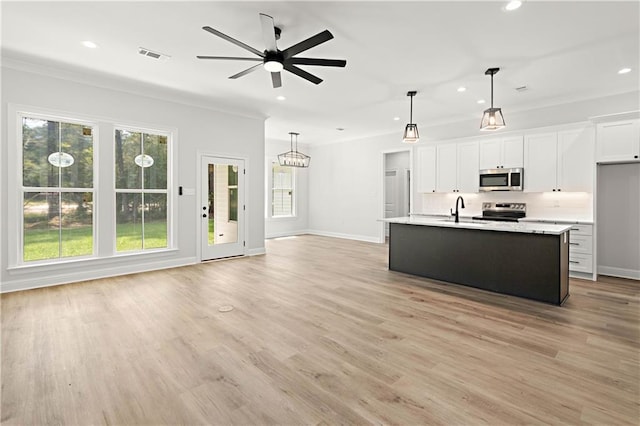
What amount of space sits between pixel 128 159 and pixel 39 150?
3.55 feet

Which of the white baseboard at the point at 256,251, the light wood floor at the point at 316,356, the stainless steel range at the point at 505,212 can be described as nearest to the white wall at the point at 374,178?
the stainless steel range at the point at 505,212

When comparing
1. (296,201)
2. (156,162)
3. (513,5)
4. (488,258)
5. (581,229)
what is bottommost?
(488,258)

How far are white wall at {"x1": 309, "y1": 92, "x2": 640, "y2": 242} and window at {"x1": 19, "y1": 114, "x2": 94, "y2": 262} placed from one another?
624cm

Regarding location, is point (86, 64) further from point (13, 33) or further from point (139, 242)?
point (139, 242)

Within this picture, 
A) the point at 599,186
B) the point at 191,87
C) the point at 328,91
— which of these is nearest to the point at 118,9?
the point at 191,87

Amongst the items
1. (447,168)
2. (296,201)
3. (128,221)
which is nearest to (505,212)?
(447,168)

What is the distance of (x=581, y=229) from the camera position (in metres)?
4.88

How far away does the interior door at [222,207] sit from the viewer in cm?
596

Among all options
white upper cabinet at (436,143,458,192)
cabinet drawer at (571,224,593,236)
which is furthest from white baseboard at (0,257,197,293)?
cabinet drawer at (571,224,593,236)

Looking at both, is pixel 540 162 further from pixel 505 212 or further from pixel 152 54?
pixel 152 54

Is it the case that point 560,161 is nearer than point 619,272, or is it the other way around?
point 619,272

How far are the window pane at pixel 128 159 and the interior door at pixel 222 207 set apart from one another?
3.52ft

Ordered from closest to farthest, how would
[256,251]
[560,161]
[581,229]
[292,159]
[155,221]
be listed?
[581,229], [560,161], [155,221], [256,251], [292,159]

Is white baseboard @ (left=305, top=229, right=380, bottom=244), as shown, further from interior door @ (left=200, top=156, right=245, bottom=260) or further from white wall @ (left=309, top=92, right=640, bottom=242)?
interior door @ (left=200, top=156, right=245, bottom=260)
